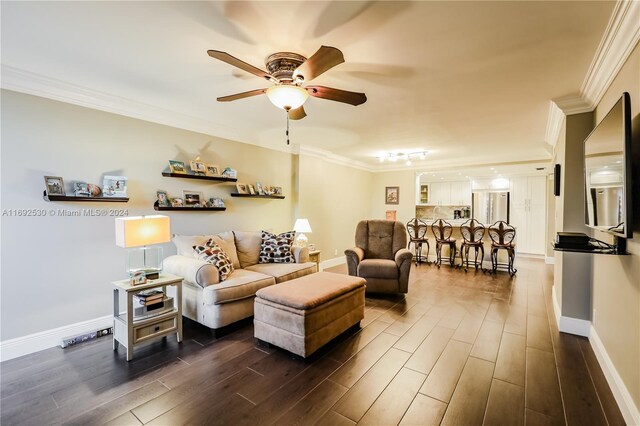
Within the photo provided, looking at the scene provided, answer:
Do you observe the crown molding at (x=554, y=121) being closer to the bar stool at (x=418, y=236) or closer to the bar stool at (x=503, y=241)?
the bar stool at (x=503, y=241)

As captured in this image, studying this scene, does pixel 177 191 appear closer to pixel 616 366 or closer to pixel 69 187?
pixel 69 187

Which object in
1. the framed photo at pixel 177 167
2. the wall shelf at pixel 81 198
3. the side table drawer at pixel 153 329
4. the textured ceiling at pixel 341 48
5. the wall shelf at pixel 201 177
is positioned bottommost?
the side table drawer at pixel 153 329

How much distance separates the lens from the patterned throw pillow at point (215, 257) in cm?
312

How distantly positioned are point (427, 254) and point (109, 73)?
673cm

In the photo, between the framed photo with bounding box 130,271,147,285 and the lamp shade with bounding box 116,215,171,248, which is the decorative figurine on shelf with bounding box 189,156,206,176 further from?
the framed photo with bounding box 130,271,147,285

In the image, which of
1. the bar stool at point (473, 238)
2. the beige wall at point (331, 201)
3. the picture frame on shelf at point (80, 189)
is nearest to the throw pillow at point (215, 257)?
the picture frame on shelf at point (80, 189)

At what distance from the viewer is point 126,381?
2148 mm

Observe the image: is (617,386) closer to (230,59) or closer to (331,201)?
(230,59)

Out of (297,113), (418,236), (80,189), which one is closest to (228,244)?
(80,189)

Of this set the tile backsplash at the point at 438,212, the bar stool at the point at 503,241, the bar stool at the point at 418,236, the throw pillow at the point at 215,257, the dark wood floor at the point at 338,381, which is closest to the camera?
the dark wood floor at the point at 338,381

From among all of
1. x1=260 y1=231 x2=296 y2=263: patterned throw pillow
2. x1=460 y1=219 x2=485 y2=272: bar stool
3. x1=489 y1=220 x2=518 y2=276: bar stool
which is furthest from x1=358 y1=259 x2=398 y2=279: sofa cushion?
x1=489 y1=220 x2=518 y2=276: bar stool

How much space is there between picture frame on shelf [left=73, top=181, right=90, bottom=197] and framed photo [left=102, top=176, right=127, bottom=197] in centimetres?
16

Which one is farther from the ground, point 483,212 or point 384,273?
point 483,212

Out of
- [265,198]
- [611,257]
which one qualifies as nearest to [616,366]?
[611,257]
